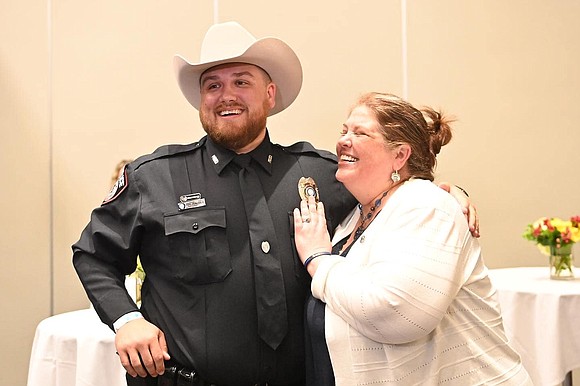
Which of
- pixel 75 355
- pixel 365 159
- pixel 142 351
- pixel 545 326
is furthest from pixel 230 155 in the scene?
pixel 545 326

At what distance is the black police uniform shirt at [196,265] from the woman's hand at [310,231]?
0.04 metres

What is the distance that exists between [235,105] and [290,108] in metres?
2.13

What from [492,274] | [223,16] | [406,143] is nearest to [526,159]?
[492,274]

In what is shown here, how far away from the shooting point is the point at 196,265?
2.03m

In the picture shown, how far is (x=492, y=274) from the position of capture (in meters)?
3.87

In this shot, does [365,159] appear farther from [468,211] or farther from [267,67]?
[267,67]

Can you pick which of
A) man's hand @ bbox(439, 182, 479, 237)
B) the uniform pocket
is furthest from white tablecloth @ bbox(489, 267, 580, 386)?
the uniform pocket

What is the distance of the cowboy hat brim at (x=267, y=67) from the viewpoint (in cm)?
224

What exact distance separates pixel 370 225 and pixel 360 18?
8.58 feet

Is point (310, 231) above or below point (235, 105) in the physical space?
below

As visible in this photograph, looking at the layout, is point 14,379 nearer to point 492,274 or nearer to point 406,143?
point 492,274

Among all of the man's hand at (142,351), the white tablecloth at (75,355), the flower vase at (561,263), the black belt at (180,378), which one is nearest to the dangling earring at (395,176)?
the black belt at (180,378)

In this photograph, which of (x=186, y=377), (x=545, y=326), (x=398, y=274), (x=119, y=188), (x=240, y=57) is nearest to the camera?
(x=398, y=274)

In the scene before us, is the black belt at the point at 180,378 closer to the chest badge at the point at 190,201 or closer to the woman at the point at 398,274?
the woman at the point at 398,274
